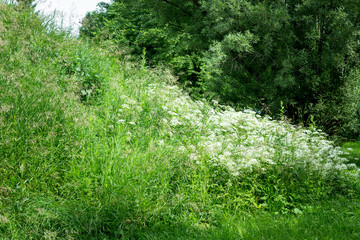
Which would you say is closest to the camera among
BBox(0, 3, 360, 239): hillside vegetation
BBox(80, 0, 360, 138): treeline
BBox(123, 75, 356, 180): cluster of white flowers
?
BBox(0, 3, 360, 239): hillside vegetation

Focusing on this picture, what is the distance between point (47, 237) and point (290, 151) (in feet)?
12.1

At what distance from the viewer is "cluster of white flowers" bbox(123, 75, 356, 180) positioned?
447cm

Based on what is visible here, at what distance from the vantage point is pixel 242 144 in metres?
5.30

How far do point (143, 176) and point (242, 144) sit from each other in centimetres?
222

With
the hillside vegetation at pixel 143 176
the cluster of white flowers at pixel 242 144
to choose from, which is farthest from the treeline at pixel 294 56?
the hillside vegetation at pixel 143 176

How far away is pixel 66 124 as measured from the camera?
4195 millimetres

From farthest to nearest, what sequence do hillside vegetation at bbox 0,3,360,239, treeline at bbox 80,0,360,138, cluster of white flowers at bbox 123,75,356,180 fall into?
treeline at bbox 80,0,360,138 < cluster of white flowers at bbox 123,75,356,180 < hillside vegetation at bbox 0,3,360,239

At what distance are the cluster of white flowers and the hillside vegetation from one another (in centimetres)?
3

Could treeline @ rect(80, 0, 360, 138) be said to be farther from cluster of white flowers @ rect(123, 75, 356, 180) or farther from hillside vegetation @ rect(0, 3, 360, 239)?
hillside vegetation @ rect(0, 3, 360, 239)

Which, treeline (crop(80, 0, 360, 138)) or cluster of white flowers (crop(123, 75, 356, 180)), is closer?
cluster of white flowers (crop(123, 75, 356, 180))

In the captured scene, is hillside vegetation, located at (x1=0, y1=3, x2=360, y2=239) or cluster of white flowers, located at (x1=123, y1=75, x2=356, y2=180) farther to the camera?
cluster of white flowers, located at (x1=123, y1=75, x2=356, y2=180)

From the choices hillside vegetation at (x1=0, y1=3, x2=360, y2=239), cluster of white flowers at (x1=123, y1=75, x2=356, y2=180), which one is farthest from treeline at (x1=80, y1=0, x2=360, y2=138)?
hillside vegetation at (x1=0, y1=3, x2=360, y2=239)

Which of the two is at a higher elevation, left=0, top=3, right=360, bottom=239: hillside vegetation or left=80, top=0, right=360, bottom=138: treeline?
left=80, top=0, right=360, bottom=138: treeline

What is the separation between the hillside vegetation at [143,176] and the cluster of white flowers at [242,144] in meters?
0.03
